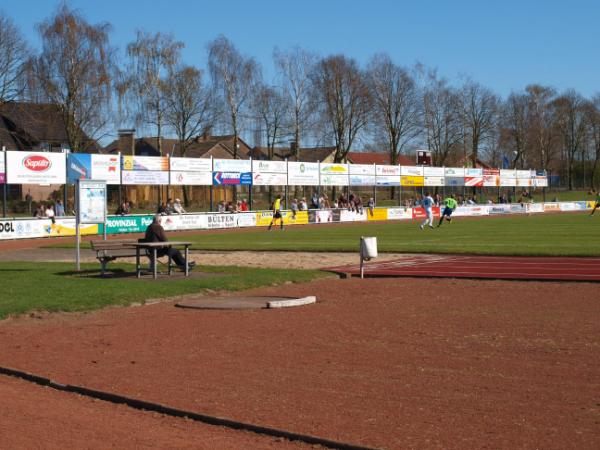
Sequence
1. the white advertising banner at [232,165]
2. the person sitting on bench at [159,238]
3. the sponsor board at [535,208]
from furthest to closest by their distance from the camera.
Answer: the sponsor board at [535,208], the white advertising banner at [232,165], the person sitting on bench at [159,238]

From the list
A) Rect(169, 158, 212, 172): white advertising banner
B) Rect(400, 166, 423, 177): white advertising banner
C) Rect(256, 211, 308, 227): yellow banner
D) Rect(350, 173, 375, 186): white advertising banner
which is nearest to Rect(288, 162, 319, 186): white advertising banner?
Rect(256, 211, 308, 227): yellow banner

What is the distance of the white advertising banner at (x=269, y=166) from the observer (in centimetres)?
5288

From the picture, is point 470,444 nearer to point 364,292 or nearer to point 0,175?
point 364,292

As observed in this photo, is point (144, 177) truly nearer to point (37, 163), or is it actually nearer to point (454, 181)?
point (37, 163)

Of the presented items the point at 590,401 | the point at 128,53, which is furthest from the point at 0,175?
the point at 590,401

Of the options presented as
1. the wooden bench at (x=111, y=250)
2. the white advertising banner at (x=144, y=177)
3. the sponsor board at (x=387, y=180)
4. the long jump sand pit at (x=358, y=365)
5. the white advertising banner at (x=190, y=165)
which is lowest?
the long jump sand pit at (x=358, y=365)

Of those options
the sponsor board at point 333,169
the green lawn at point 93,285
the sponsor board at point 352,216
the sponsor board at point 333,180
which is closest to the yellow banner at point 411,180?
the sponsor board at point 352,216

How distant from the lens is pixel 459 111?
323 ft

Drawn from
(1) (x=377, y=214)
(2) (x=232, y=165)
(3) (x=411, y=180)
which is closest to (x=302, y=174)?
(2) (x=232, y=165)

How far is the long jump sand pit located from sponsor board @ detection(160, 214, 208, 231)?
29877 mm

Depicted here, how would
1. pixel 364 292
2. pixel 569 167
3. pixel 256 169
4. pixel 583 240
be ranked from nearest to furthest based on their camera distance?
pixel 364 292, pixel 583 240, pixel 256 169, pixel 569 167

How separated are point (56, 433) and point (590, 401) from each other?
15.9ft

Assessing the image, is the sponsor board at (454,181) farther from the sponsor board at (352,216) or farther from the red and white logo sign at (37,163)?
the red and white logo sign at (37,163)

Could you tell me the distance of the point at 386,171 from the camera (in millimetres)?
64062
